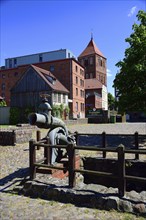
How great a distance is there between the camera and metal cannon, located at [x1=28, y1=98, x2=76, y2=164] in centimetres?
658

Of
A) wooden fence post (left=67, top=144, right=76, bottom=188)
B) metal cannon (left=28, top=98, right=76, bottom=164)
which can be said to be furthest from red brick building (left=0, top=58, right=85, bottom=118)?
wooden fence post (left=67, top=144, right=76, bottom=188)

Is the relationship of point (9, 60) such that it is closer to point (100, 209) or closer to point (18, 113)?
point (18, 113)

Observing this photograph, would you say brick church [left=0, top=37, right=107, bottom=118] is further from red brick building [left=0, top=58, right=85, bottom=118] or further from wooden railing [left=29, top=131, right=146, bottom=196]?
wooden railing [left=29, top=131, right=146, bottom=196]

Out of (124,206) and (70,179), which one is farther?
(70,179)

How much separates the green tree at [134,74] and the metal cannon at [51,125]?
289 inches

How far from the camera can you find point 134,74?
1394cm

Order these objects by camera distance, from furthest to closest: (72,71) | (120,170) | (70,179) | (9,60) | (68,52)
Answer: (9,60), (68,52), (72,71), (70,179), (120,170)

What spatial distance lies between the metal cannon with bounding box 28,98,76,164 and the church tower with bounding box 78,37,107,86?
6937 centimetres

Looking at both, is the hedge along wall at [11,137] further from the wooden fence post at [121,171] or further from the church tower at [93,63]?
the church tower at [93,63]

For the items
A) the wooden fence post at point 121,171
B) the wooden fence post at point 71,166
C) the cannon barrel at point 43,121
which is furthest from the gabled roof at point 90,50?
the wooden fence post at point 121,171

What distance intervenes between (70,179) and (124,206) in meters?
1.49

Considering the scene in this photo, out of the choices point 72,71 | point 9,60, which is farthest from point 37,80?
point 9,60

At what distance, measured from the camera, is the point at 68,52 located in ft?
190

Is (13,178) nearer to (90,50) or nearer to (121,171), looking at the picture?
(121,171)
